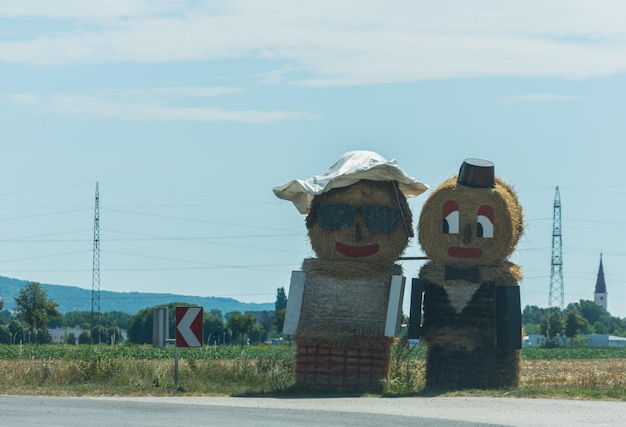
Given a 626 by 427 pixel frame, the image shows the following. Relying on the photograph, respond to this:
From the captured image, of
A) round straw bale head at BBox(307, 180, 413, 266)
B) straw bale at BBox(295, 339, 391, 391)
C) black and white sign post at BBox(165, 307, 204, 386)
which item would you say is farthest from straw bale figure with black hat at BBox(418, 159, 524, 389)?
black and white sign post at BBox(165, 307, 204, 386)

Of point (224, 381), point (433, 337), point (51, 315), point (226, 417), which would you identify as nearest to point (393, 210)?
point (433, 337)

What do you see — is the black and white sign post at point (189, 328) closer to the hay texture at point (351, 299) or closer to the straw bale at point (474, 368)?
the hay texture at point (351, 299)

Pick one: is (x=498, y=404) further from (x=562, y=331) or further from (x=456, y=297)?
(x=562, y=331)

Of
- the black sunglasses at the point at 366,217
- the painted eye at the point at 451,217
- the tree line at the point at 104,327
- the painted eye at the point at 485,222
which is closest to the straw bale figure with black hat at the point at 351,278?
the black sunglasses at the point at 366,217

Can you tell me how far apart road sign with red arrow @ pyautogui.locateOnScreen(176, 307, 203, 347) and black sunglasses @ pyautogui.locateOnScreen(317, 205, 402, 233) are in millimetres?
2829

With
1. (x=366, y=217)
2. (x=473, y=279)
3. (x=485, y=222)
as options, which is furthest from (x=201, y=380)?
(x=485, y=222)

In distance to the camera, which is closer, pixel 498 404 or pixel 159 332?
pixel 498 404

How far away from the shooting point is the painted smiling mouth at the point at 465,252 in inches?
847

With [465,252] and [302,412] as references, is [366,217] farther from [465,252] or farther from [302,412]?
[302,412]

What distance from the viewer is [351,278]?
21938 millimetres

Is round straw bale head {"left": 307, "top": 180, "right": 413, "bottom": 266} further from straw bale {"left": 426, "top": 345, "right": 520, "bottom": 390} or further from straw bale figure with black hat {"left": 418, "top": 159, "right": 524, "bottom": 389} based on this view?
straw bale {"left": 426, "top": 345, "right": 520, "bottom": 390}

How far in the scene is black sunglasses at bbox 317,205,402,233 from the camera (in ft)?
72.0

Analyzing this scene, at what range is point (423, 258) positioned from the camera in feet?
72.8

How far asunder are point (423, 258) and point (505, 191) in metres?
1.88
